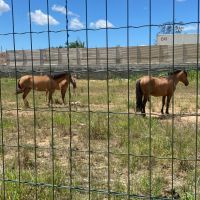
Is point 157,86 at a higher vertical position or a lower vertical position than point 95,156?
higher

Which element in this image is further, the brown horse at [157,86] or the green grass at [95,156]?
the brown horse at [157,86]

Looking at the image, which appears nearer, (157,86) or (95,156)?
(95,156)

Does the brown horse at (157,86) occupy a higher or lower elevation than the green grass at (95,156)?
higher

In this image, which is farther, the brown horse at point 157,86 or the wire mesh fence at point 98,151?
the brown horse at point 157,86

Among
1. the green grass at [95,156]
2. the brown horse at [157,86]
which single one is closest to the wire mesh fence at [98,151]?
the green grass at [95,156]

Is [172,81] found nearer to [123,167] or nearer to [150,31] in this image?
[123,167]

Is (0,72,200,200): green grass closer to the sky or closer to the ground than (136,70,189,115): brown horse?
closer to the ground

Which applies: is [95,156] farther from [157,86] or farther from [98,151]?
[157,86]

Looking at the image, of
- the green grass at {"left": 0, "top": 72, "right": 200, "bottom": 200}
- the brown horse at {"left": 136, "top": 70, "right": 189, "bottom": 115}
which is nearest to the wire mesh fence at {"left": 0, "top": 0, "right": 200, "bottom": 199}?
the green grass at {"left": 0, "top": 72, "right": 200, "bottom": 200}

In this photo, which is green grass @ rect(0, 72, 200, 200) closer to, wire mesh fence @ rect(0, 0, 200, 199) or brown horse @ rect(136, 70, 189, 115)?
wire mesh fence @ rect(0, 0, 200, 199)

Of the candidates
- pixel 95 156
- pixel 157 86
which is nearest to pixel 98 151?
pixel 95 156

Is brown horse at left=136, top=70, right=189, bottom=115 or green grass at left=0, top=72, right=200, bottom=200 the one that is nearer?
green grass at left=0, top=72, right=200, bottom=200

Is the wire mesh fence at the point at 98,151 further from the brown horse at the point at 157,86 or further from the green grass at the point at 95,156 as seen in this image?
the brown horse at the point at 157,86

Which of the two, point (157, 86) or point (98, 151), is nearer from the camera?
point (98, 151)
